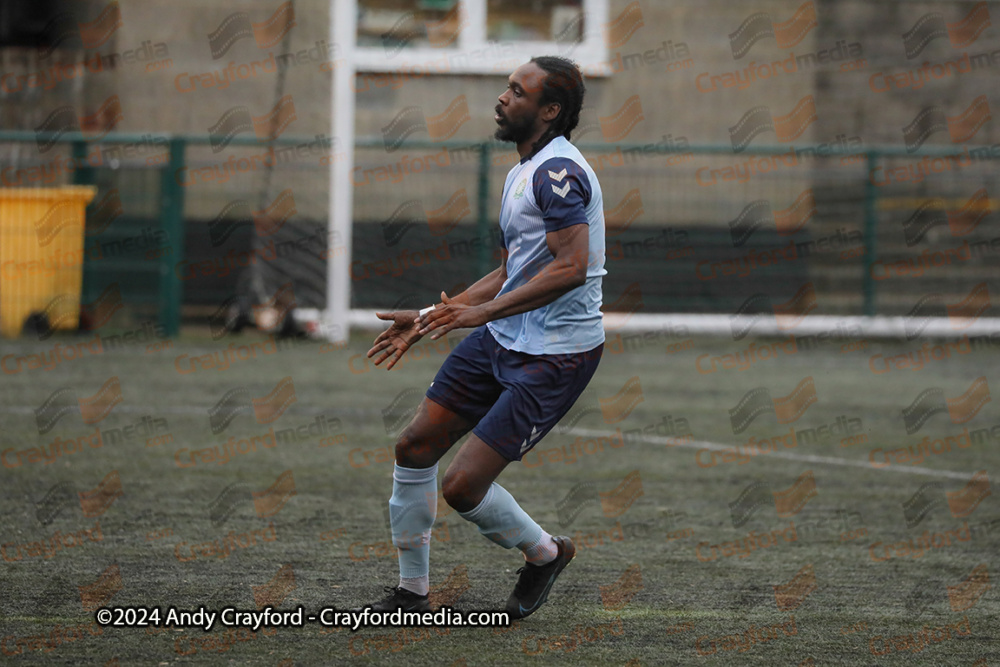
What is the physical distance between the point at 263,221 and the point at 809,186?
645 centimetres

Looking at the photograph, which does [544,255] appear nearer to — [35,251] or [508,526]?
[508,526]

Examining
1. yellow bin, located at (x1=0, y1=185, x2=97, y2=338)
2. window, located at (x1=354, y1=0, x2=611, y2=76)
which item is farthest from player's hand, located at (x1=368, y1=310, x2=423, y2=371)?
window, located at (x1=354, y1=0, x2=611, y2=76)

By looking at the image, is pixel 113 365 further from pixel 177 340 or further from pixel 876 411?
pixel 876 411

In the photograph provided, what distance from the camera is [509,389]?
4.51m

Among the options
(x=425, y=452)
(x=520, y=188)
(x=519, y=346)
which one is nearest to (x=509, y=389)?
(x=519, y=346)

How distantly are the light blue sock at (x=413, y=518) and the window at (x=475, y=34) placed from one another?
40.0 ft

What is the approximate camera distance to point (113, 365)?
12398mm

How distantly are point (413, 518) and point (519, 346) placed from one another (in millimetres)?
705

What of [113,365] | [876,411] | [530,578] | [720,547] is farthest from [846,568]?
[113,365]

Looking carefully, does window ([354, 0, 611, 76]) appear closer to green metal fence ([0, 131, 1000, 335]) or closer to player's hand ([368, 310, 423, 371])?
green metal fence ([0, 131, 1000, 335])

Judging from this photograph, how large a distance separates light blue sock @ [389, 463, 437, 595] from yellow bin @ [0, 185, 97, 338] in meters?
10.7

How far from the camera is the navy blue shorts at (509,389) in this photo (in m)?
4.45

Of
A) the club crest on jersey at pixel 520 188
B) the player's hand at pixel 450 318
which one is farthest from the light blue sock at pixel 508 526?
the club crest on jersey at pixel 520 188

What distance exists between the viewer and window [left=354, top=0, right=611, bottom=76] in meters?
16.4
